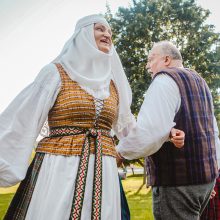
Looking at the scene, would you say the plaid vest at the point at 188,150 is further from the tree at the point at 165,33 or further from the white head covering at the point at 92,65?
the tree at the point at 165,33

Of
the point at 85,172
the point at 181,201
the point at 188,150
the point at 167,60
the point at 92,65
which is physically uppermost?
the point at 167,60

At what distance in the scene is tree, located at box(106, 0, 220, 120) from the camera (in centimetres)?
1567

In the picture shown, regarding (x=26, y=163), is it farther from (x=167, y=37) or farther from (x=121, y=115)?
(x=167, y=37)

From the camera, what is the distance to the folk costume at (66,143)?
1984mm

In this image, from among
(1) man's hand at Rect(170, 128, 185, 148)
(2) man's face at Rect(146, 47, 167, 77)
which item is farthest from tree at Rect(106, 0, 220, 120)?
(1) man's hand at Rect(170, 128, 185, 148)

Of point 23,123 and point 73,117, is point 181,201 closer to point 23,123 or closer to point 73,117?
point 73,117

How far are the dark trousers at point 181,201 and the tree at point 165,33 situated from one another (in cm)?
1254

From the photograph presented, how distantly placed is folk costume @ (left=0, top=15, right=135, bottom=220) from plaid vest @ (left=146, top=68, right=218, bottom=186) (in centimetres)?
45

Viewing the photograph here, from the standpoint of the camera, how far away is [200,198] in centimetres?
252

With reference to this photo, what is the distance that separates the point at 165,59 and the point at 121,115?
716 mm

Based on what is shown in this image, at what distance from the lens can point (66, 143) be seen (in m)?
2.12

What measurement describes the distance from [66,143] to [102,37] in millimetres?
923

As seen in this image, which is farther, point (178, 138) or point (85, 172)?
point (178, 138)

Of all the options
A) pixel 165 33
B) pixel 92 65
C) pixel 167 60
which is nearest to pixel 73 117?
pixel 92 65
